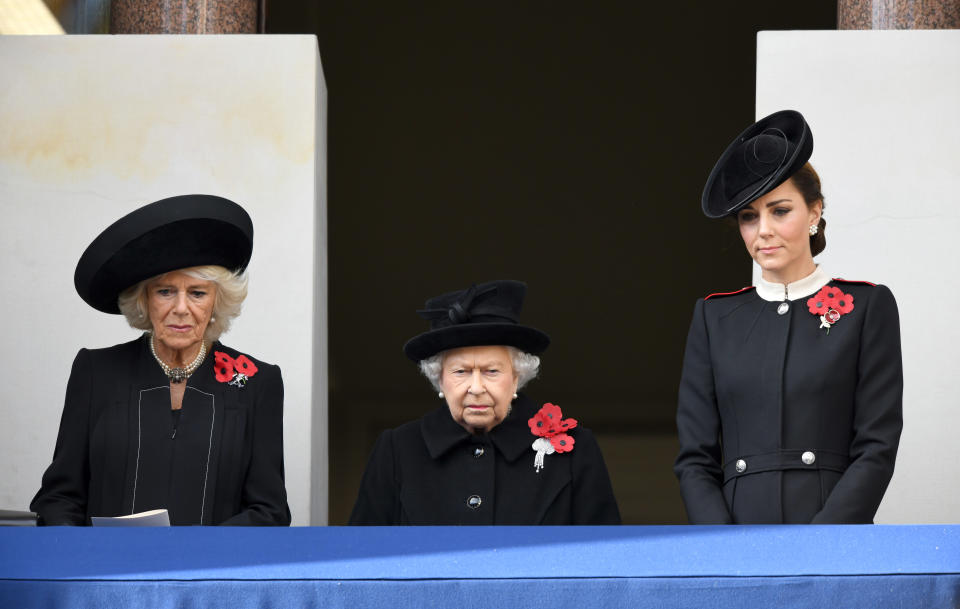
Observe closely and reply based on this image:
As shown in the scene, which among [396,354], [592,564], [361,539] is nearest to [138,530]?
[361,539]

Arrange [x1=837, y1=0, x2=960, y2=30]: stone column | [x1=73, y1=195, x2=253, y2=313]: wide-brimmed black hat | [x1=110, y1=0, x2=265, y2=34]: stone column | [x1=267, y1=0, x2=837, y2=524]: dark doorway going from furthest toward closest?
1. [x1=267, y1=0, x2=837, y2=524]: dark doorway
2. [x1=110, y1=0, x2=265, y2=34]: stone column
3. [x1=837, y1=0, x2=960, y2=30]: stone column
4. [x1=73, y1=195, x2=253, y2=313]: wide-brimmed black hat

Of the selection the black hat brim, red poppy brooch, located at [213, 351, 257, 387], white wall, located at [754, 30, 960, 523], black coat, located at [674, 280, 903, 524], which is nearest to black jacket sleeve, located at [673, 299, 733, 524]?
black coat, located at [674, 280, 903, 524]

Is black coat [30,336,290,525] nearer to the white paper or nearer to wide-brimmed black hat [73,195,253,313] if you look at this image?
wide-brimmed black hat [73,195,253,313]

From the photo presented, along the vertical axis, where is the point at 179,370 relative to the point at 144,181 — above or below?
below

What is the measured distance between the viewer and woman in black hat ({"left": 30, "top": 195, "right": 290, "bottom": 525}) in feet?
11.2

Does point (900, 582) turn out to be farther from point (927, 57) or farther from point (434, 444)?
point (927, 57)

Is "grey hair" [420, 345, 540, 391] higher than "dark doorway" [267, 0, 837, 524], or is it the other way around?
"dark doorway" [267, 0, 837, 524]

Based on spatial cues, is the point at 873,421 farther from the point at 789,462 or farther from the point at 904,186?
the point at 904,186

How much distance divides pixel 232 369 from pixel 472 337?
2.06ft

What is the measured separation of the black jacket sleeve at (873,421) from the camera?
306 cm

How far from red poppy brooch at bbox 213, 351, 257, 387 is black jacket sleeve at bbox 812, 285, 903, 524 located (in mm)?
1471

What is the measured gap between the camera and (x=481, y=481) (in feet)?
11.8

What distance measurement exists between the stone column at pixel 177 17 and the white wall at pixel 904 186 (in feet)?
6.73

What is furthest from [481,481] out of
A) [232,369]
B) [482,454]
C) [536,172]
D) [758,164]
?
[536,172]
